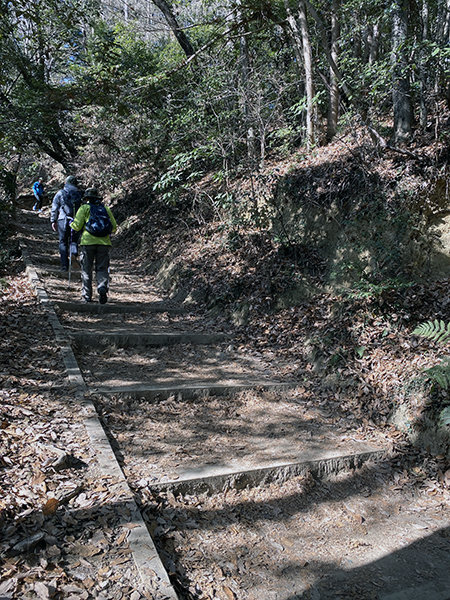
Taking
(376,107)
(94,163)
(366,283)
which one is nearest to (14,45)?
(94,163)

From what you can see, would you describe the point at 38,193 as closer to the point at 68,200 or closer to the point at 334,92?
the point at 68,200

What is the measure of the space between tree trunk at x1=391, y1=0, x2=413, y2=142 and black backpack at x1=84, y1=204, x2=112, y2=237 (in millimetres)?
5301

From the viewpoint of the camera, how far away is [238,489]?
11.9 ft

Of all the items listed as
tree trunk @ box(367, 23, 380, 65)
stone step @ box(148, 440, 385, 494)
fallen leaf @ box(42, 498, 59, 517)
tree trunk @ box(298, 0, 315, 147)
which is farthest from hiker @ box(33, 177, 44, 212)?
fallen leaf @ box(42, 498, 59, 517)

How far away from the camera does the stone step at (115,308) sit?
7254 mm

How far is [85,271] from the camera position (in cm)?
764

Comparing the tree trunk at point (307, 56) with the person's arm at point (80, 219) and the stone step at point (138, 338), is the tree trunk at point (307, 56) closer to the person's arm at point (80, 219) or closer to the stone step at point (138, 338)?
the person's arm at point (80, 219)

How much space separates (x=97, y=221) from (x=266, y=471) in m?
5.33

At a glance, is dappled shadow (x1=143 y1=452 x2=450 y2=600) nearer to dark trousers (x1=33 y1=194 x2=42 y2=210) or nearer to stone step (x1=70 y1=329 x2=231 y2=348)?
stone step (x1=70 y1=329 x2=231 y2=348)

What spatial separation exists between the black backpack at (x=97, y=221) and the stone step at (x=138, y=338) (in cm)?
193

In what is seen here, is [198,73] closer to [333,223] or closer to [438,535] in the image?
[333,223]

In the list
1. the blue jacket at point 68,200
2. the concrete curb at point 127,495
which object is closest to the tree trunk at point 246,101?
the blue jacket at point 68,200

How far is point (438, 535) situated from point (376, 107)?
7.49 m

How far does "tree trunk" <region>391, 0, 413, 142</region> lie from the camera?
7.11 metres
